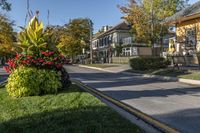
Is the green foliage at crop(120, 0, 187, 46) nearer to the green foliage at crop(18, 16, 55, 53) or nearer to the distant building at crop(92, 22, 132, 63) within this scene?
the green foliage at crop(18, 16, 55, 53)

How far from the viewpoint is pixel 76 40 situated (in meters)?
66.0

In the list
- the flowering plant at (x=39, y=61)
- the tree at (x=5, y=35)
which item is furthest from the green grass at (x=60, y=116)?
the tree at (x=5, y=35)

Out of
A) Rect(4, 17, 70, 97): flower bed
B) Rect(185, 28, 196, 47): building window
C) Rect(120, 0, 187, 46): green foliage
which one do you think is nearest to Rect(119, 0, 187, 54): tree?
Rect(120, 0, 187, 46): green foliage

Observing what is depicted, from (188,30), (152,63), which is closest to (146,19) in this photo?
(188,30)

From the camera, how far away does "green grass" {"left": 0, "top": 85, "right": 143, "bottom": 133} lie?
5.64 meters

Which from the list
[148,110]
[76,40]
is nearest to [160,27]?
[148,110]

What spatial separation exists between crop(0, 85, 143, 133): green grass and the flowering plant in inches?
52.3

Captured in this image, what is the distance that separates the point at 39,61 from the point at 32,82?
0.79 metres

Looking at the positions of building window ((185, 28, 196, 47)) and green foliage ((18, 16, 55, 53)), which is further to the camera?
building window ((185, 28, 196, 47))

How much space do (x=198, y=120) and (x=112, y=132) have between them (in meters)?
2.45

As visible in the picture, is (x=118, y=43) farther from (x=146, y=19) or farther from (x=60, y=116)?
(x=60, y=116)

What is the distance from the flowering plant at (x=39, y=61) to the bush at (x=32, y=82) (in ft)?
0.60

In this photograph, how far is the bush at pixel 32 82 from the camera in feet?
31.4

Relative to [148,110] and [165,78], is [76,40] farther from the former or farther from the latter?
[148,110]
